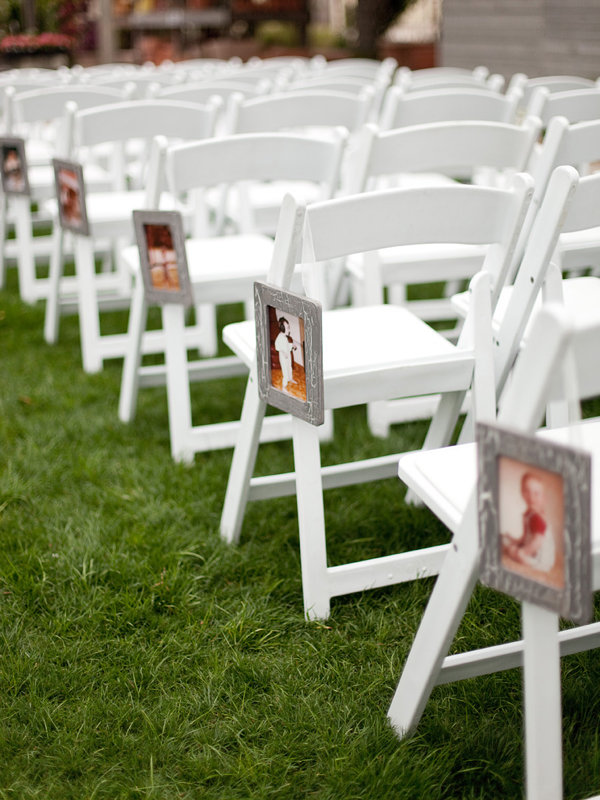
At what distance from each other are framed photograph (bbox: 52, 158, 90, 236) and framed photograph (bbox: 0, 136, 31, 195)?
1.95ft

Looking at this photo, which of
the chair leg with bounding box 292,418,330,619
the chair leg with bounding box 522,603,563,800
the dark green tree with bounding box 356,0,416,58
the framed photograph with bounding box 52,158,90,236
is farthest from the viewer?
the dark green tree with bounding box 356,0,416,58

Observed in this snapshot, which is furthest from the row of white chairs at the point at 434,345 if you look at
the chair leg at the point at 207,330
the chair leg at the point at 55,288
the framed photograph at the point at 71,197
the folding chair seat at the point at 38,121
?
the folding chair seat at the point at 38,121

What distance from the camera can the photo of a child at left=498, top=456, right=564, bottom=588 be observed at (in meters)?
1.29

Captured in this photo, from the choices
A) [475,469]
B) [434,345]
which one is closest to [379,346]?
[434,345]

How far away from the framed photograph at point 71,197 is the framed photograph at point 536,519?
2.57 meters

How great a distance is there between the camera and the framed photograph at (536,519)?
1.25 metres

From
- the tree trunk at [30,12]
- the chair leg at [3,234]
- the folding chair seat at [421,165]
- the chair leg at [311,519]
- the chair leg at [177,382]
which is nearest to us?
the chair leg at [311,519]

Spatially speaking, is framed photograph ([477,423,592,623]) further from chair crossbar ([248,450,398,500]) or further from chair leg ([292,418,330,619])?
chair crossbar ([248,450,398,500])

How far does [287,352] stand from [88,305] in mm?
2150

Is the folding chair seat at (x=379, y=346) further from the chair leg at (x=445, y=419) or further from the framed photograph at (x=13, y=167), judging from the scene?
the framed photograph at (x=13, y=167)

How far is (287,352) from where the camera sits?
2062 millimetres

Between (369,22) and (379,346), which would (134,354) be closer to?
(379,346)

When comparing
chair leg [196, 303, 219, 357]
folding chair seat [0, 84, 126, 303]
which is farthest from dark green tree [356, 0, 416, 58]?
chair leg [196, 303, 219, 357]

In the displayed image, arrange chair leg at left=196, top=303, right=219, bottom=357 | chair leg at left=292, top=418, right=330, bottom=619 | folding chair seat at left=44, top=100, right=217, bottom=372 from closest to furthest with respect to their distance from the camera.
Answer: chair leg at left=292, top=418, right=330, bottom=619 < folding chair seat at left=44, top=100, right=217, bottom=372 < chair leg at left=196, top=303, right=219, bottom=357
